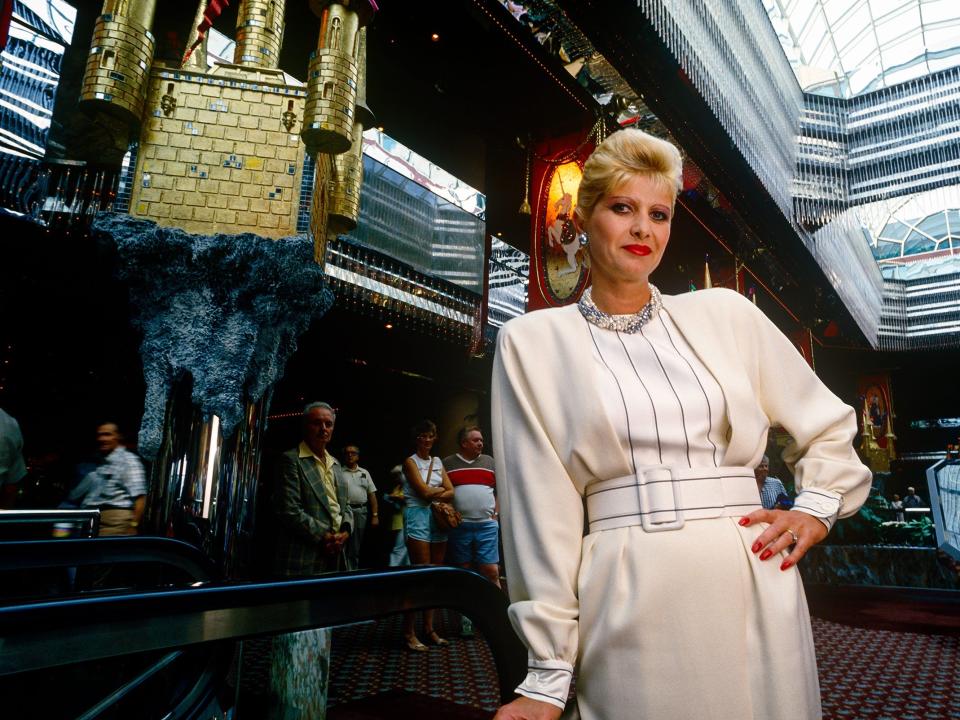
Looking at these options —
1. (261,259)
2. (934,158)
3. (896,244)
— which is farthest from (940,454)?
(261,259)

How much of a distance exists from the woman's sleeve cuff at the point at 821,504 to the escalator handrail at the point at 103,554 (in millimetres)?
1395

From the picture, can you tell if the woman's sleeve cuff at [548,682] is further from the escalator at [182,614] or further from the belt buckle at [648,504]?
the belt buckle at [648,504]

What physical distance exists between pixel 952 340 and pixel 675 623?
16227 mm

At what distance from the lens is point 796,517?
89 cm

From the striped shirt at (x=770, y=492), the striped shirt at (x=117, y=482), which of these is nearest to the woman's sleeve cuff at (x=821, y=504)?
the striped shirt at (x=117, y=482)

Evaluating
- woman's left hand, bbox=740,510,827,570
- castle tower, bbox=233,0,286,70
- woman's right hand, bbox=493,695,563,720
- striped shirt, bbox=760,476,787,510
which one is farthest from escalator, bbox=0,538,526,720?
striped shirt, bbox=760,476,787,510

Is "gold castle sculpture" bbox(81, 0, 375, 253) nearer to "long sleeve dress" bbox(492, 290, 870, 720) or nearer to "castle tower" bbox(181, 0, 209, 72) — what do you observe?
"castle tower" bbox(181, 0, 209, 72)

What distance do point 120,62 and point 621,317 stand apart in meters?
2.49

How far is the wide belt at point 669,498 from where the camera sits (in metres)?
0.86

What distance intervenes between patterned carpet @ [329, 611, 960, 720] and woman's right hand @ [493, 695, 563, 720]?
2390 mm

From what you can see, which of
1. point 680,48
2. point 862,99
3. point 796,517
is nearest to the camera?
point 796,517

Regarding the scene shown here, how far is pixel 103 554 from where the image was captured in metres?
1.33

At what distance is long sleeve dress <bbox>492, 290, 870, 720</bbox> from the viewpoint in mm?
795

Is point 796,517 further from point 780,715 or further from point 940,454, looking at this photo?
point 940,454
